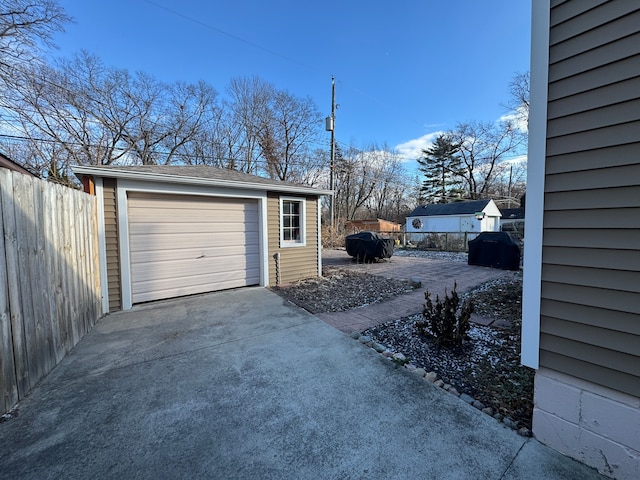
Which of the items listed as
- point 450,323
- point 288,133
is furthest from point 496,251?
point 288,133


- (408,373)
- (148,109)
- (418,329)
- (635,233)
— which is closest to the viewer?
(635,233)

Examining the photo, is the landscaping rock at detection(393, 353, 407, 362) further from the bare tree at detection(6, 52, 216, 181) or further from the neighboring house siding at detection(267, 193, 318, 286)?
the bare tree at detection(6, 52, 216, 181)

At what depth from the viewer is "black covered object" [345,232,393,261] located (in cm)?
988

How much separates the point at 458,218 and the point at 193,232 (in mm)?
21019

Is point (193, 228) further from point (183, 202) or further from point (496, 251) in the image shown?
point (496, 251)

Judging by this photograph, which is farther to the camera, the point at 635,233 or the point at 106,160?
the point at 106,160

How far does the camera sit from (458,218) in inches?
832

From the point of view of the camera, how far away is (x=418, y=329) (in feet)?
10.8

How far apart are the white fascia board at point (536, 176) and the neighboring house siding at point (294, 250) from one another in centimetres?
493

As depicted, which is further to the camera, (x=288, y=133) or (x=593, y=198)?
(x=288, y=133)

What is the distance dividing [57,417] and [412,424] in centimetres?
264

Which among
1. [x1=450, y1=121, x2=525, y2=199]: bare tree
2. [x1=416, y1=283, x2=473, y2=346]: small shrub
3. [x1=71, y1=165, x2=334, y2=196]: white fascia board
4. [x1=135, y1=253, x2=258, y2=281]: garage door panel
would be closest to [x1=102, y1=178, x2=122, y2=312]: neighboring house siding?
[x1=71, y1=165, x2=334, y2=196]: white fascia board

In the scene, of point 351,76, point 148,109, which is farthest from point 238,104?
point 351,76

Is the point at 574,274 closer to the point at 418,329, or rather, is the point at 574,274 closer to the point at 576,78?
the point at 576,78
